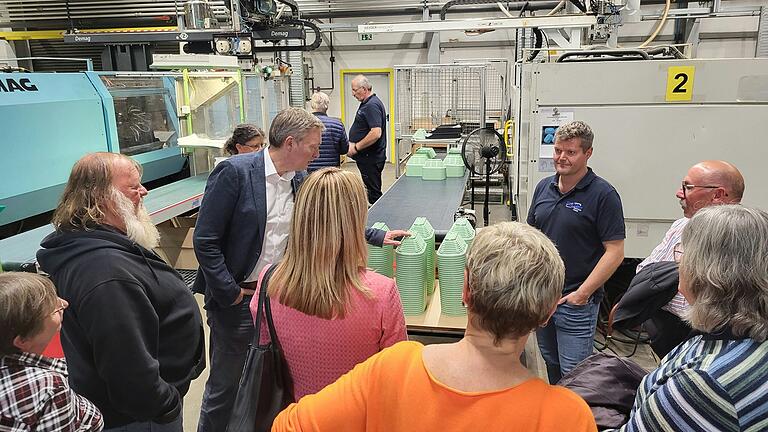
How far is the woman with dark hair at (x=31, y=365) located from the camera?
1216 mm

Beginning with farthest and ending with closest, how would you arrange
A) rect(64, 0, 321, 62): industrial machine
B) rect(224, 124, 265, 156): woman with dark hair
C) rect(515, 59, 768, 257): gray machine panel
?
rect(64, 0, 321, 62): industrial machine < rect(224, 124, 265, 156): woman with dark hair < rect(515, 59, 768, 257): gray machine panel

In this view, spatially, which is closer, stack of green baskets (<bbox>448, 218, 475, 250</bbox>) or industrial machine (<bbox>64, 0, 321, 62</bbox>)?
stack of green baskets (<bbox>448, 218, 475, 250</bbox>)

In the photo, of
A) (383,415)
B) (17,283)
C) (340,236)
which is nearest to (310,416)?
(383,415)

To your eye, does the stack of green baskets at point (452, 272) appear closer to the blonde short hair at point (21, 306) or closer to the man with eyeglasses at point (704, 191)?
the man with eyeglasses at point (704, 191)

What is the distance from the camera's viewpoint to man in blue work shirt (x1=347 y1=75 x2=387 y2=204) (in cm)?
528

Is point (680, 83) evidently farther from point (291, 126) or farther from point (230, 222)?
point (230, 222)

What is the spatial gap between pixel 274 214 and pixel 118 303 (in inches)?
36.3

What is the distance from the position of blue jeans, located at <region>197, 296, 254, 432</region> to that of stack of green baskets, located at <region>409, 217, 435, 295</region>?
814 mm

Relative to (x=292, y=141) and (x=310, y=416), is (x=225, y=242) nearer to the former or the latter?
(x=292, y=141)

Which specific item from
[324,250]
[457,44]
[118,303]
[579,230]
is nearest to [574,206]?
[579,230]

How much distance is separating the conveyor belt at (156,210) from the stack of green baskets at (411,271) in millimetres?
2006

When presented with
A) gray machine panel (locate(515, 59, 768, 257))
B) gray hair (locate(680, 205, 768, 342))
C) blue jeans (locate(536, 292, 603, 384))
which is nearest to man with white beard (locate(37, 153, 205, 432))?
gray hair (locate(680, 205, 768, 342))

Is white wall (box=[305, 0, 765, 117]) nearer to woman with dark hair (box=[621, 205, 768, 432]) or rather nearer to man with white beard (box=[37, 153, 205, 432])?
woman with dark hair (box=[621, 205, 768, 432])

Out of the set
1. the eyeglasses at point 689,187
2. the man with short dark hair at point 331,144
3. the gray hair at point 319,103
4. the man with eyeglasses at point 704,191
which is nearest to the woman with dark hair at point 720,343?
the man with eyeglasses at point 704,191
